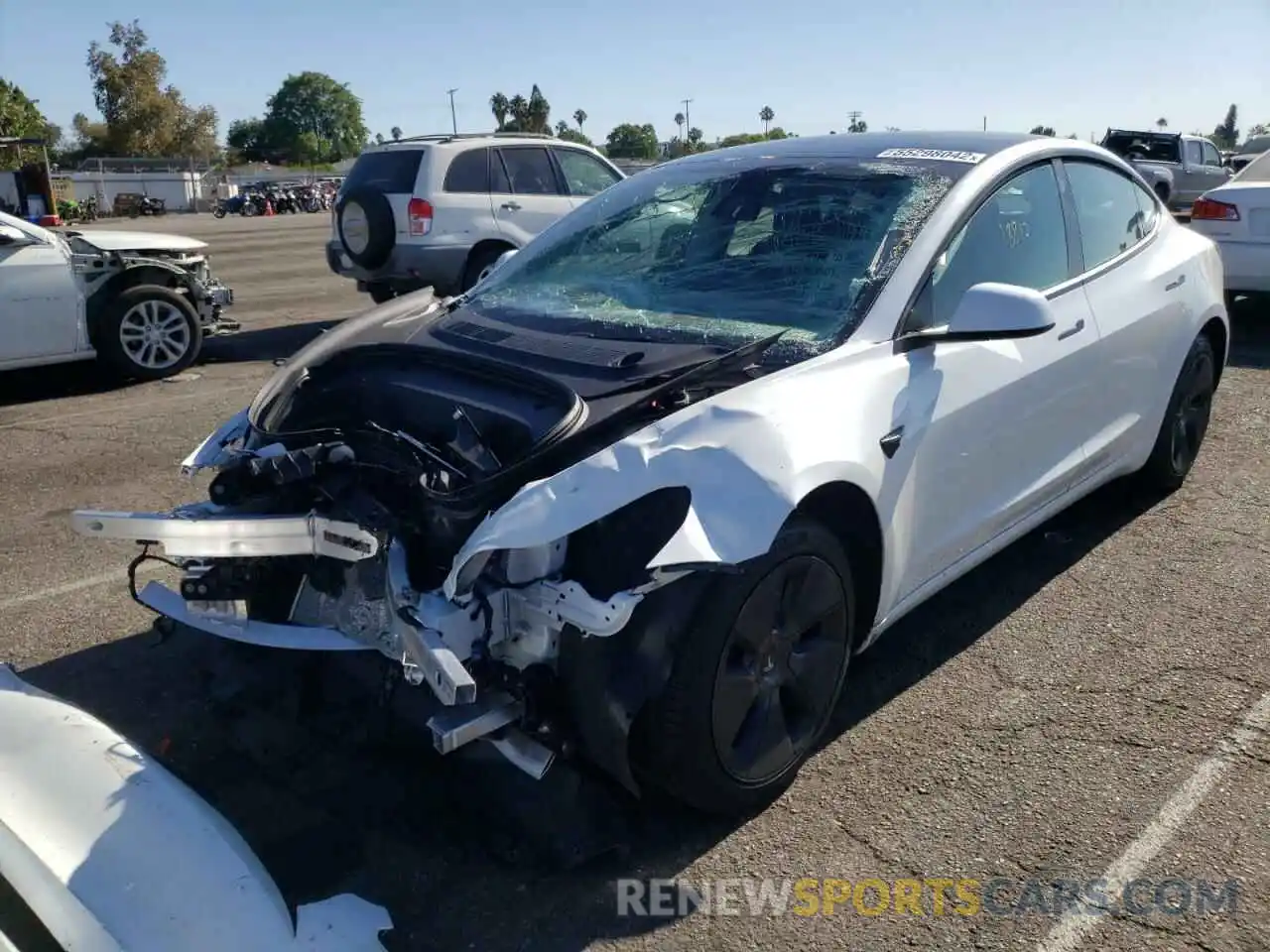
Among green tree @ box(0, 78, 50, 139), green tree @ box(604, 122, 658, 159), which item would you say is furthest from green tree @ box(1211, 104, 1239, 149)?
green tree @ box(0, 78, 50, 139)

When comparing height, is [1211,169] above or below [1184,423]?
above

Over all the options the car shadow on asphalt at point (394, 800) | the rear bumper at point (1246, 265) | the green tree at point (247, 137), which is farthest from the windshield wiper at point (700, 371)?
the green tree at point (247, 137)

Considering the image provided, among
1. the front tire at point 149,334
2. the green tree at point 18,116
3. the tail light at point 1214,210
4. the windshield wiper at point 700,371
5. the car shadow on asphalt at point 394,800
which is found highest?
the green tree at point 18,116

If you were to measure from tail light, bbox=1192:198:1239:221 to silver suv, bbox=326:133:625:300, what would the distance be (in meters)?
5.61

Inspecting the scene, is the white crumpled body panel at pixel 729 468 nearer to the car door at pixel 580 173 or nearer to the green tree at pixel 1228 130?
the car door at pixel 580 173

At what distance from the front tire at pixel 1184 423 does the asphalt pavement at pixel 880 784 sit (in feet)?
1.39

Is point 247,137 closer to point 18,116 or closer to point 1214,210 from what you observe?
point 18,116

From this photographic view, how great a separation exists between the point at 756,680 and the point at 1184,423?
3239 millimetres

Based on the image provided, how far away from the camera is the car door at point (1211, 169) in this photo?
23.4m

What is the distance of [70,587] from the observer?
450 cm

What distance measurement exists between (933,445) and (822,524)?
500 millimetres

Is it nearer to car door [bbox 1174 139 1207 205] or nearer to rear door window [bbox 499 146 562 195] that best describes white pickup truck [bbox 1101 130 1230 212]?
car door [bbox 1174 139 1207 205]

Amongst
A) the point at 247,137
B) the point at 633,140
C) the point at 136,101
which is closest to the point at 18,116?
the point at 136,101

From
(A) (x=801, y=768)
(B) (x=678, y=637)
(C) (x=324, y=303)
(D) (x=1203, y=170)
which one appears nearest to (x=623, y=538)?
(B) (x=678, y=637)
